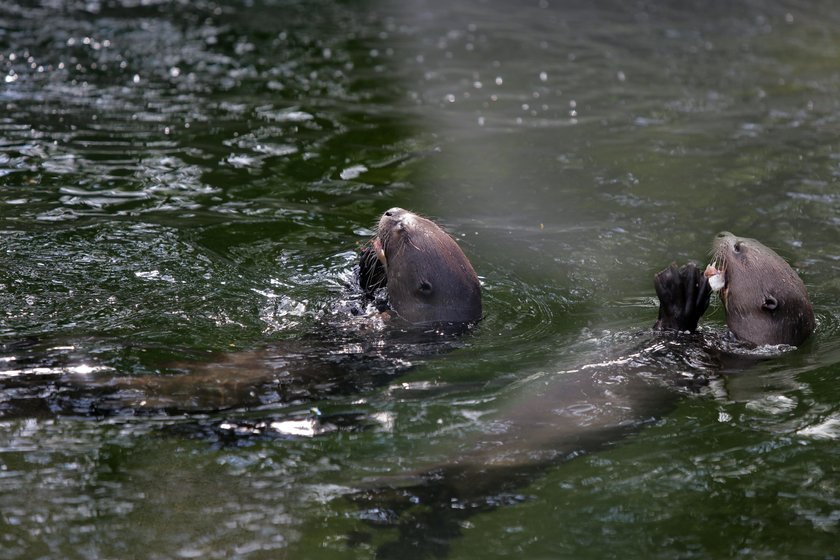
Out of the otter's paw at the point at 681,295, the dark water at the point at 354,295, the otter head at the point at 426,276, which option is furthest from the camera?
the otter head at the point at 426,276

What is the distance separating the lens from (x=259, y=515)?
364cm

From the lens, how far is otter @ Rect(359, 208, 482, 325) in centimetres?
545

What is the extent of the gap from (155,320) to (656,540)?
9.01ft

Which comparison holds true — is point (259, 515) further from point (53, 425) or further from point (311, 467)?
point (53, 425)

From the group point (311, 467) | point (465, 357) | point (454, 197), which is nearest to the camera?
point (311, 467)

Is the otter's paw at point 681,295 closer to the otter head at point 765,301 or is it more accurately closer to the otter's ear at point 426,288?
the otter head at point 765,301

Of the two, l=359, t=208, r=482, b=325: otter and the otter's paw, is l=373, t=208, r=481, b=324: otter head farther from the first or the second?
the otter's paw

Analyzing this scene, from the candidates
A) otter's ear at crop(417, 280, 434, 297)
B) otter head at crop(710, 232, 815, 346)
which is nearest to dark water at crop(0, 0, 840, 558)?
otter head at crop(710, 232, 815, 346)

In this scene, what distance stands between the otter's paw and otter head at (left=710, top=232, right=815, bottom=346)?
284 mm

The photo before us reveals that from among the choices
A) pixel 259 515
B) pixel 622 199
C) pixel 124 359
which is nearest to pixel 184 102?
pixel 622 199

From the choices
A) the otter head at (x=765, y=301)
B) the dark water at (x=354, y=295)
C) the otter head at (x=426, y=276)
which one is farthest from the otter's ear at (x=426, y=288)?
the otter head at (x=765, y=301)

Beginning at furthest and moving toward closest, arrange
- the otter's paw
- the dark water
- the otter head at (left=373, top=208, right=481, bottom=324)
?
the otter head at (left=373, top=208, right=481, bottom=324) → the otter's paw → the dark water

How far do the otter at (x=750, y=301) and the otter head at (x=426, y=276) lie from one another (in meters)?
0.99

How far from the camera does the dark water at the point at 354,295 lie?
3.75 meters
